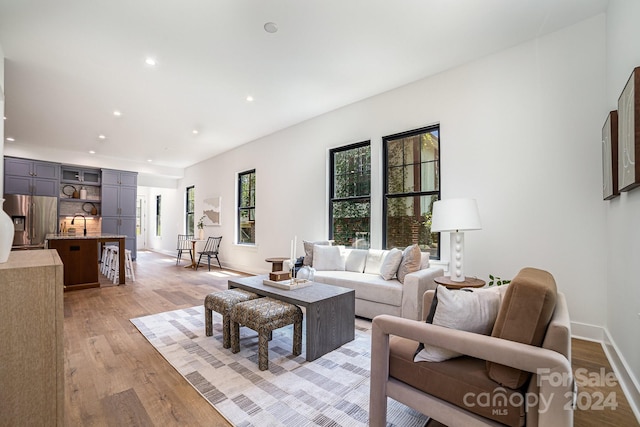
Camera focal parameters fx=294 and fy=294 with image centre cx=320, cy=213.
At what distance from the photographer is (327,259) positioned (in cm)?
424

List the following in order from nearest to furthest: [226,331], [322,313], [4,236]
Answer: [4,236] → [322,313] → [226,331]

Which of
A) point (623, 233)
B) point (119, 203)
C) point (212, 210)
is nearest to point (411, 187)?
point (623, 233)

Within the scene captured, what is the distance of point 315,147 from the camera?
207 inches

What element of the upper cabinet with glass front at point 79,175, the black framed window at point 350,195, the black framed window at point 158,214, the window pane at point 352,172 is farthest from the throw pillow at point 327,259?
the black framed window at point 158,214

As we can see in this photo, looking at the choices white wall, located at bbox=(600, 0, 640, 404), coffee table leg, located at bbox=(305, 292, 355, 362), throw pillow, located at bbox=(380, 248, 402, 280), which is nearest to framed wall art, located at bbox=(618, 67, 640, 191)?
white wall, located at bbox=(600, 0, 640, 404)

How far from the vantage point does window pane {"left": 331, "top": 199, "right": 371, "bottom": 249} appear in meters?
4.56

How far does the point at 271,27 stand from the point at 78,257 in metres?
4.97

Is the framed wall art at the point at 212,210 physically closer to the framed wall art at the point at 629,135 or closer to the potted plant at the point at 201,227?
the potted plant at the point at 201,227

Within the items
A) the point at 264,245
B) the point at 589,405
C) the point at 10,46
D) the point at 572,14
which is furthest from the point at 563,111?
the point at 10,46

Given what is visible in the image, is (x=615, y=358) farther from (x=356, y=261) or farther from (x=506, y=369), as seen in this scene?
(x=356, y=261)

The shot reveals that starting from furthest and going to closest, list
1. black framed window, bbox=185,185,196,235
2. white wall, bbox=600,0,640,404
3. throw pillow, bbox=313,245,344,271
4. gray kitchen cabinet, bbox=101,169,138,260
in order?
1. black framed window, bbox=185,185,196,235
2. gray kitchen cabinet, bbox=101,169,138,260
3. throw pillow, bbox=313,245,344,271
4. white wall, bbox=600,0,640,404

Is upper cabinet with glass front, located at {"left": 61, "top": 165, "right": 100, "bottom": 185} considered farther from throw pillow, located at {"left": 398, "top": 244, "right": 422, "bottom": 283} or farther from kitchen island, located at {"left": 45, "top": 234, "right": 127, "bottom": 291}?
throw pillow, located at {"left": 398, "top": 244, "right": 422, "bottom": 283}

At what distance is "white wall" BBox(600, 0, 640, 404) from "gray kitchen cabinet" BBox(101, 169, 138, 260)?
1000cm

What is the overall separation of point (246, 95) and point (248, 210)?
3170 mm
